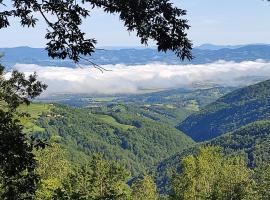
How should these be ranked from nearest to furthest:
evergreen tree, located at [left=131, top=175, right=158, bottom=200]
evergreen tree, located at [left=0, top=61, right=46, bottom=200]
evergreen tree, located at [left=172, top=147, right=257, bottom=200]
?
evergreen tree, located at [left=0, top=61, right=46, bottom=200]
evergreen tree, located at [left=172, top=147, right=257, bottom=200]
evergreen tree, located at [left=131, top=175, right=158, bottom=200]

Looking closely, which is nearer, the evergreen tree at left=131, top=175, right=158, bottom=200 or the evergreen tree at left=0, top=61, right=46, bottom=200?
the evergreen tree at left=0, top=61, right=46, bottom=200

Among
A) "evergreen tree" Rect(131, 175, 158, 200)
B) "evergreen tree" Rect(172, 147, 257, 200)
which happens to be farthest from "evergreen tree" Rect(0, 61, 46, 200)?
"evergreen tree" Rect(131, 175, 158, 200)

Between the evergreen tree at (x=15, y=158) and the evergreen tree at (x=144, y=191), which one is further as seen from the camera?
the evergreen tree at (x=144, y=191)

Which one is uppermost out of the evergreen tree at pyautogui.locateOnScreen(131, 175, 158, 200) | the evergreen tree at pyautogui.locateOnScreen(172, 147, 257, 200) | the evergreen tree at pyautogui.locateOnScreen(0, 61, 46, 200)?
the evergreen tree at pyautogui.locateOnScreen(0, 61, 46, 200)

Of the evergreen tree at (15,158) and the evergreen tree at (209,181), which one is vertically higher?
the evergreen tree at (15,158)

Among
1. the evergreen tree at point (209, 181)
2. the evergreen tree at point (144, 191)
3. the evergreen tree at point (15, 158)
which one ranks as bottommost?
the evergreen tree at point (144, 191)

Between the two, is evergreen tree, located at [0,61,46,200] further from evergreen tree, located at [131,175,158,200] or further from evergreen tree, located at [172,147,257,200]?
evergreen tree, located at [131,175,158,200]

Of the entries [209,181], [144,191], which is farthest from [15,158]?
[144,191]

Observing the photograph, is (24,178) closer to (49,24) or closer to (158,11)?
(49,24)

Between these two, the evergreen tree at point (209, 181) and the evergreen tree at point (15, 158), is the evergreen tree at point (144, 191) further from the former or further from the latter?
the evergreen tree at point (15, 158)

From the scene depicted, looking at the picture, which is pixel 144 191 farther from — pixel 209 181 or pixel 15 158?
pixel 15 158

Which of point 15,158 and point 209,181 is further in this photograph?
point 209,181

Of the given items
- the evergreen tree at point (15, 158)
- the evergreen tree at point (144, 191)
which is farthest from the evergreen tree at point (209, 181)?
the evergreen tree at point (15, 158)

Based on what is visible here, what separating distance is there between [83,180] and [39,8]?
57855mm
